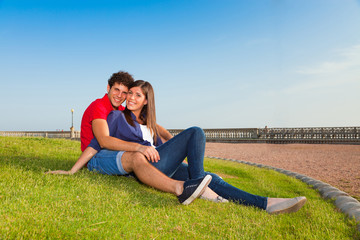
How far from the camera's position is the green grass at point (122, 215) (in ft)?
8.79

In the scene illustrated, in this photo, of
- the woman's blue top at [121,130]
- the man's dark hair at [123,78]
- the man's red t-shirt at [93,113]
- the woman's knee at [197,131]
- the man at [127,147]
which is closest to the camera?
the man at [127,147]

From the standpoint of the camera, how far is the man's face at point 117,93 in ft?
14.9

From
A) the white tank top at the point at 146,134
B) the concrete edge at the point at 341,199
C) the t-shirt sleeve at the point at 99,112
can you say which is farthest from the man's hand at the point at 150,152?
the concrete edge at the point at 341,199

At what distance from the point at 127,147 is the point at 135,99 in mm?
783

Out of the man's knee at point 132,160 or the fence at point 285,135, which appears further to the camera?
the fence at point 285,135

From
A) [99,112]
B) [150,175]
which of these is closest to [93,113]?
[99,112]

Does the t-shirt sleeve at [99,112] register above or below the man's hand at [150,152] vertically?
above

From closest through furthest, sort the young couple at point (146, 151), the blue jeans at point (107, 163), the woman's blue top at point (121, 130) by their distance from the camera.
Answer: the young couple at point (146, 151) → the blue jeans at point (107, 163) → the woman's blue top at point (121, 130)

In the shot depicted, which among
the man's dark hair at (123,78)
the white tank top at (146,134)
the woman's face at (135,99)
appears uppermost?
the man's dark hair at (123,78)

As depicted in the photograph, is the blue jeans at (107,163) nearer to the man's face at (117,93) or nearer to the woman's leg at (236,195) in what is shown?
the man's face at (117,93)

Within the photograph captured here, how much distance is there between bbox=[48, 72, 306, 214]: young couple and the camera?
3.53m

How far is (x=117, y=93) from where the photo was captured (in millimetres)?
4586

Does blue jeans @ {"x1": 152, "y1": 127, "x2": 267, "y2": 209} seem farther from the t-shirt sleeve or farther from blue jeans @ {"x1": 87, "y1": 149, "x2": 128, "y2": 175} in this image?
the t-shirt sleeve

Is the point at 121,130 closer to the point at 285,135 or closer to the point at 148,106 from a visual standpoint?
the point at 148,106
